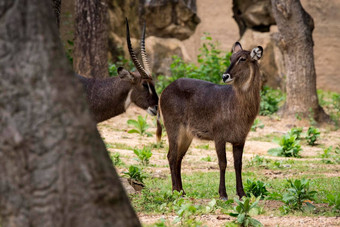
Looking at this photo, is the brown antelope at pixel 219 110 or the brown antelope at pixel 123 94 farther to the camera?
the brown antelope at pixel 123 94

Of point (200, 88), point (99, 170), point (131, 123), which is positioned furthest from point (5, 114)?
point (131, 123)

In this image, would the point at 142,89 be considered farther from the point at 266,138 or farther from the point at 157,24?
the point at 157,24

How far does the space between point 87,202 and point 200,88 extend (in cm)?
413

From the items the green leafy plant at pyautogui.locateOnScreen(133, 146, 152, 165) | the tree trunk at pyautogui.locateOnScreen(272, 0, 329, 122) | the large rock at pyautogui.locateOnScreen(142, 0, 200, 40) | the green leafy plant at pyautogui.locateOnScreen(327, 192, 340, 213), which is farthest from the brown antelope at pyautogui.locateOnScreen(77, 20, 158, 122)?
the large rock at pyautogui.locateOnScreen(142, 0, 200, 40)

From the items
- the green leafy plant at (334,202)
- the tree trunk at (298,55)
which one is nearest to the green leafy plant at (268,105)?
the tree trunk at (298,55)

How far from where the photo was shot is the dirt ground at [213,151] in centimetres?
430

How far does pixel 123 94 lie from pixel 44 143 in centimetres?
451

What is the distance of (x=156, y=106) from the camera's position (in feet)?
21.8

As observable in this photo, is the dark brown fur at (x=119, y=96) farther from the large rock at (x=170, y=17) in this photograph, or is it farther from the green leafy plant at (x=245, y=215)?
the large rock at (x=170, y=17)

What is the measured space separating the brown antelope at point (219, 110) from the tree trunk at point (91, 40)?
4.47 m

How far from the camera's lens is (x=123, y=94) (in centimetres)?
668

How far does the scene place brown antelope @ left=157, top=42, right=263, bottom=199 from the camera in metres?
5.77

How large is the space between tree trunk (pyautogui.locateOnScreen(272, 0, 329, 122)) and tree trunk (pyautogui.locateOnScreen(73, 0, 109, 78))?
3770 millimetres

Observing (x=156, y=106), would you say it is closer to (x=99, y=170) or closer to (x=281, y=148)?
(x=281, y=148)
